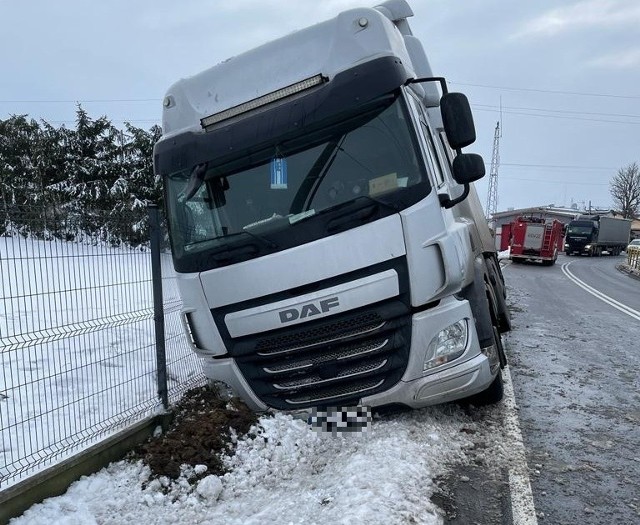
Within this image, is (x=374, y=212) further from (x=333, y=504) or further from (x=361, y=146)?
(x=333, y=504)

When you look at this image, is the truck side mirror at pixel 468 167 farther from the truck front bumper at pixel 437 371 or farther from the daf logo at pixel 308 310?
the daf logo at pixel 308 310

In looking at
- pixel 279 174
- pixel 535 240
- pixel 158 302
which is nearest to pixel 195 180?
pixel 279 174

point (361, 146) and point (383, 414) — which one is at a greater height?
point (361, 146)

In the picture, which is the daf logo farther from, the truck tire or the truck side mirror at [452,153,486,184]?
the truck tire

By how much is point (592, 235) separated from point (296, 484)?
152 ft

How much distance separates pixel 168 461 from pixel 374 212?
7.62 ft

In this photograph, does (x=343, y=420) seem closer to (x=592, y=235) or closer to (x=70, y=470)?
(x=70, y=470)

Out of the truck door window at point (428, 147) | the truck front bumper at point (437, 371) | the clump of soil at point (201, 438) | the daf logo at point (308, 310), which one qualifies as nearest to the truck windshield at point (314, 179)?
the truck door window at point (428, 147)

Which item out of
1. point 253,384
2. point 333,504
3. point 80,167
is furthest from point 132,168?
point 333,504

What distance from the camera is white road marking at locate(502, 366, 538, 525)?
3.10m

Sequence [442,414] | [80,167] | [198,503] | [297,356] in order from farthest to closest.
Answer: [80,167], [442,414], [297,356], [198,503]

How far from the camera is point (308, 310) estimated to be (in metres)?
3.79

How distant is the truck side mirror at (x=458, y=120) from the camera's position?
3.90 m

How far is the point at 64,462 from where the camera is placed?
355cm
